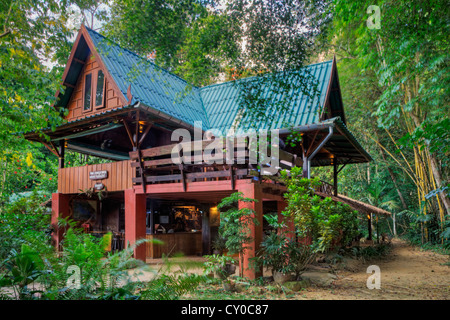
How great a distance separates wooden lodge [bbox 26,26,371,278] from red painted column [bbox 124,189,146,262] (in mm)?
26

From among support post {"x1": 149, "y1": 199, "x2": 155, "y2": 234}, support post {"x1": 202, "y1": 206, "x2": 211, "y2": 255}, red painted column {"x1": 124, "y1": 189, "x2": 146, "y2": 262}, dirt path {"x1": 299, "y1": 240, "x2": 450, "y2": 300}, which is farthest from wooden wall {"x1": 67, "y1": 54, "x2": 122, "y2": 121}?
dirt path {"x1": 299, "y1": 240, "x2": 450, "y2": 300}

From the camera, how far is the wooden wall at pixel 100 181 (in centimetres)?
905

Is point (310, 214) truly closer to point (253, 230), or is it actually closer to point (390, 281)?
point (253, 230)

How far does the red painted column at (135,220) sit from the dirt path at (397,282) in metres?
4.31

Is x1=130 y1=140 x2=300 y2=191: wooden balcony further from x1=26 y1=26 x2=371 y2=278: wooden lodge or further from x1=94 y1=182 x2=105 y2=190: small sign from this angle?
x1=94 y1=182 x2=105 y2=190: small sign

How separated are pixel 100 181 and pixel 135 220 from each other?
204cm

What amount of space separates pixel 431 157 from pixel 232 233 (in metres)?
8.78

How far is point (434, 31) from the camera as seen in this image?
6.32m

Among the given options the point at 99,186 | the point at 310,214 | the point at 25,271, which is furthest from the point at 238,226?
the point at 99,186

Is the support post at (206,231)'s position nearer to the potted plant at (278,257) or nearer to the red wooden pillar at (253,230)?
the red wooden pillar at (253,230)

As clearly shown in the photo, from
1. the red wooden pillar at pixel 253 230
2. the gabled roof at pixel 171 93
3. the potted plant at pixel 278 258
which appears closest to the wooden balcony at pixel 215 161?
the red wooden pillar at pixel 253 230

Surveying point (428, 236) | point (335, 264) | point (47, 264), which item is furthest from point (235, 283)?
point (428, 236)

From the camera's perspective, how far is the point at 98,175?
9.67 meters

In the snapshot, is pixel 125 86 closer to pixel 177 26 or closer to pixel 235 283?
pixel 177 26
